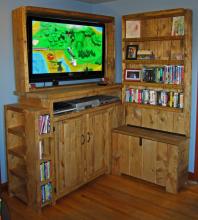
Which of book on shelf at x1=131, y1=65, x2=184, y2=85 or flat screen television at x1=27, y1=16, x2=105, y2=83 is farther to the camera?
book on shelf at x1=131, y1=65, x2=184, y2=85

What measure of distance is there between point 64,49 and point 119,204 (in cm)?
181

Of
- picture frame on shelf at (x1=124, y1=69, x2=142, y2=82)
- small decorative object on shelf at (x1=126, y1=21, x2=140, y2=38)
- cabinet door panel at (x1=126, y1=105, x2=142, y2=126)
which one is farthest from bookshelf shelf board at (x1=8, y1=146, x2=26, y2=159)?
small decorative object on shelf at (x1=126, y1=21, x2=140, y2=38)

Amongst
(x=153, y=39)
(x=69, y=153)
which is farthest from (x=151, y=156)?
(x=153, y=39)

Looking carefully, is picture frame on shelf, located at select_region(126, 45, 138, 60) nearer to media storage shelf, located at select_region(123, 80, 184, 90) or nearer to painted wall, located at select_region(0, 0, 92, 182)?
media storage shelf, located at select_region(123, 80, 184, 90)

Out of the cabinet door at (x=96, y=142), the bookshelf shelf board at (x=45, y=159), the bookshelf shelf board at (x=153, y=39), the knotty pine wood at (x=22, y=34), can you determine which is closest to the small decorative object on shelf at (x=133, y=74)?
the bookshelf shelf board at (x=153, y=39)

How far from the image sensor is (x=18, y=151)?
3066 mm

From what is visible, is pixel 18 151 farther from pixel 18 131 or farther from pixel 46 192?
pixel 46 192

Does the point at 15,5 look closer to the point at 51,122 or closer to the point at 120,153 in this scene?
the point at 51,122

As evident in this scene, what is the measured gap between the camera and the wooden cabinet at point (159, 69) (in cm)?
330

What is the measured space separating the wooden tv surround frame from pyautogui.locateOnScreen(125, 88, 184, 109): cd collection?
0.21 ft

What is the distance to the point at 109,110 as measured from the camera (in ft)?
12.0

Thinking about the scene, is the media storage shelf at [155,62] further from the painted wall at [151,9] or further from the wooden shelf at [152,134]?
the wooden shelf at [152,134]

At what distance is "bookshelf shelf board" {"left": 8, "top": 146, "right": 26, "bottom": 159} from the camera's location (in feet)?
9.76

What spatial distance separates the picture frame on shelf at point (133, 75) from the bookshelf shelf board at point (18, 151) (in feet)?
5.06
